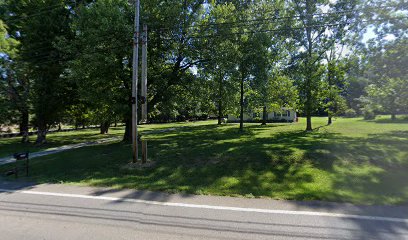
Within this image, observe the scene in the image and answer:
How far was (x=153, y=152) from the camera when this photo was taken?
12.0 m

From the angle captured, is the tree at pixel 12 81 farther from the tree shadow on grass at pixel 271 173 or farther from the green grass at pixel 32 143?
the tree shadow on grass at pixel 271 173

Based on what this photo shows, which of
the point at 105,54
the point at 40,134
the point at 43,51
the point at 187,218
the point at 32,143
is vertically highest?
the point at 43,51

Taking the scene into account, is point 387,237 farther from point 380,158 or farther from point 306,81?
point 306,81

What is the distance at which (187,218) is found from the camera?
4746 millimetres

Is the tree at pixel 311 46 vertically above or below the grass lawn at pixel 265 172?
above

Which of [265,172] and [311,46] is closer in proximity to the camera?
[265,172]

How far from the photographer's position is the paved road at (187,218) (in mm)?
4121

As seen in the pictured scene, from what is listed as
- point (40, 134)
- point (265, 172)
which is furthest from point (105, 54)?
point (40, 134)

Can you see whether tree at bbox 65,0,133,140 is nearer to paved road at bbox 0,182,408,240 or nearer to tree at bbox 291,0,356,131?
paved road at bbox 0,182,408,240

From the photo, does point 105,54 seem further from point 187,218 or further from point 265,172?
point 187,218

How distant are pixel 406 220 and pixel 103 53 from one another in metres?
13.2

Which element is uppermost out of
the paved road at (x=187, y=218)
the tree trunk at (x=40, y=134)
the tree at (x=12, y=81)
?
the tree at (x=12, y=81)

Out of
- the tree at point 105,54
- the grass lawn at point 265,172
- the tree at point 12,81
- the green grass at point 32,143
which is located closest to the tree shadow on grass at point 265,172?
A: the grass lawn at point 265,172

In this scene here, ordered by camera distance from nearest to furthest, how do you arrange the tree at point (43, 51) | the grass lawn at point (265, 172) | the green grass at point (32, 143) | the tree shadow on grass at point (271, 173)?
the tree shadow on grass at point (271, 173) → the grass lawn at point (265, 172) → the green grass at point (32, 143) → the tree at point (43, 51)
